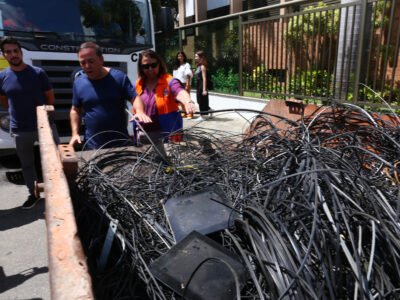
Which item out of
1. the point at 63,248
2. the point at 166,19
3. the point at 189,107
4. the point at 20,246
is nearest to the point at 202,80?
the point at 166,19

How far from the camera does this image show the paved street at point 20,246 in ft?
7.99

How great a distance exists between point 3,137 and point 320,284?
3.84m

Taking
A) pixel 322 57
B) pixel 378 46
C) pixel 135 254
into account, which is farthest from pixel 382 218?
pixel 322 57

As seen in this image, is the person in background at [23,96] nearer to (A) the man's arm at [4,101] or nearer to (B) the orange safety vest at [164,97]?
(A) the man's arm at [4,101]

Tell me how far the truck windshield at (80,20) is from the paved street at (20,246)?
1.63 m

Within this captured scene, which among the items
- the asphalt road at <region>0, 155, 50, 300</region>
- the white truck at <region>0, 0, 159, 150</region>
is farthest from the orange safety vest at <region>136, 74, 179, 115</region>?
the white truck at <region>0, 0, 159, 150</region>

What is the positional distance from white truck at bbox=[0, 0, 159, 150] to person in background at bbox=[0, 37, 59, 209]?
1.30 feet

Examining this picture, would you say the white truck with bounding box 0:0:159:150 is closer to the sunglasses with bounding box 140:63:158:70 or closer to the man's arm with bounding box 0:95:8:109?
the man's arm with bounding box 0:95:8:109

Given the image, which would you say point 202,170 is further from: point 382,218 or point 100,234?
point 382,218

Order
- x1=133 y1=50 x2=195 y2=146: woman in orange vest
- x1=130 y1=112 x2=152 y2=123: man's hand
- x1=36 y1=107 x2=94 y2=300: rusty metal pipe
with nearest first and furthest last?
x1=36 y1=107 x2=94 y2=300: rusty metal pipe
x1=130 y1=112 x2=152 y2=123: man's hand
x1=133 y1=50 x2=195 y2=146: woman in orange vest

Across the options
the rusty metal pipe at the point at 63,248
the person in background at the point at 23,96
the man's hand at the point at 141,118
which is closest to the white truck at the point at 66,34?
the person in background at the point at 23,96

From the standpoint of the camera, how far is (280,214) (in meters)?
1.47

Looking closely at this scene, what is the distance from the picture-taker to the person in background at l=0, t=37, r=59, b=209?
11.1 ft

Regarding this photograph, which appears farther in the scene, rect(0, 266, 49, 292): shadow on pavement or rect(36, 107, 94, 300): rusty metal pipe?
rect(0, 266, 49, 292): shadow on pavement
